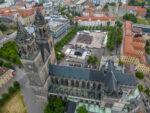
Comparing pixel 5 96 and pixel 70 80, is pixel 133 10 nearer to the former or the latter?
pixel 70 80

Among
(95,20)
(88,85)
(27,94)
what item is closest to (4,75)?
(27,94)

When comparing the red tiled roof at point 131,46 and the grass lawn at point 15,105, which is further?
the red tiled roof at point 131,46

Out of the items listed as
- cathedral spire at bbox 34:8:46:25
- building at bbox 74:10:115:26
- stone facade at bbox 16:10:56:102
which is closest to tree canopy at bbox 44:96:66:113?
stone facade at bbox 16:10:56:102

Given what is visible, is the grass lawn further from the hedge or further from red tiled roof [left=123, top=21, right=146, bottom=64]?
red tiled roof [left=123, top=21, right=146, bottom=64]

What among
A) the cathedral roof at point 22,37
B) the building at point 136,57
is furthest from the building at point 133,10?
the cathedral roof at point 22,37

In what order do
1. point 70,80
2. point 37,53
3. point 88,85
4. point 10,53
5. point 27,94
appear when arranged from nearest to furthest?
point 37,53
point 70,80
point 88,85
point 27,94
point 10,53

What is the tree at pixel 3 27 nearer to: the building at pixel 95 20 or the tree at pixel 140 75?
the building at pixel 95 20
